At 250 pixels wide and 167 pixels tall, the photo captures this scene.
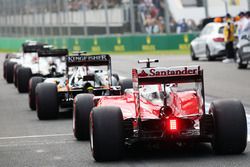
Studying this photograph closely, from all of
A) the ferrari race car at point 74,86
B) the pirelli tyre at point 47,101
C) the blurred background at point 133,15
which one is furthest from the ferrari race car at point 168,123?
the blurred background at point 133,15

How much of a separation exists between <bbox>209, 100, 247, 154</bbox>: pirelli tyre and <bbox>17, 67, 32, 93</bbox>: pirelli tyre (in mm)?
13233

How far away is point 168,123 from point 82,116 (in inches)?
84.4

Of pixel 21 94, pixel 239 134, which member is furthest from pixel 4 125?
pixel 21 94

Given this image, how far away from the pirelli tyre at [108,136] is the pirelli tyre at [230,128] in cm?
100

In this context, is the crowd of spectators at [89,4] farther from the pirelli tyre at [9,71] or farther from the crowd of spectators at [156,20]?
the pirelli tyre at [9,71]

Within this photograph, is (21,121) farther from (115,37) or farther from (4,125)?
(115,37)

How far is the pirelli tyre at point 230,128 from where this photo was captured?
920 centimetres

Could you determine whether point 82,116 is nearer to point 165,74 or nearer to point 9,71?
point 165,74

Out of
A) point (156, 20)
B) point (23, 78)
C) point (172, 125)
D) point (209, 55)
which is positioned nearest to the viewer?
point (172, 125)

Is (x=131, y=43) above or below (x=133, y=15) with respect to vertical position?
below

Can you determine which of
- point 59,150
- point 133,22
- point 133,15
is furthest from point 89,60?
point 133,15

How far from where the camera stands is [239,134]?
920cm

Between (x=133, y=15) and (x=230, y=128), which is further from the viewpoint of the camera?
(x=133, y=15)

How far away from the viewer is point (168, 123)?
30.5 feet
